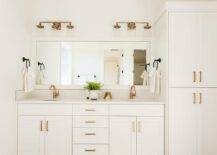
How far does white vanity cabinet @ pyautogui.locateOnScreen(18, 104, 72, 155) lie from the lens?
11.9ft

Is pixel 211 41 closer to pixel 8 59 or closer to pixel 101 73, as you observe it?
pixel 101 73

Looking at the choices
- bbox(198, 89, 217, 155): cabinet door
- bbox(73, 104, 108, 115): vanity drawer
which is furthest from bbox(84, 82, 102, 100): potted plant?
bbox(198, 89, 217, 155): cabinet door

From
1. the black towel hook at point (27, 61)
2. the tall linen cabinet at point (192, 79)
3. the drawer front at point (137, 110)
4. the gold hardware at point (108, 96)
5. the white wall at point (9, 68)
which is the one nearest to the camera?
the white wall at point (9, 68)

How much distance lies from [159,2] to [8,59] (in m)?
2.24

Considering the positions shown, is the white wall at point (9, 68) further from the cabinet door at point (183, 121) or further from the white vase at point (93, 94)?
the cabinet door at point (183, 121)

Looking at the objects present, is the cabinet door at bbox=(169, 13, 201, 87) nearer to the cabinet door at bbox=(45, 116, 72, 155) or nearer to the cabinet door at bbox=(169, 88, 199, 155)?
the cabinet door at bbox=(169, 88, 199, 155)

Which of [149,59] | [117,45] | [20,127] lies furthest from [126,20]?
[20,127]

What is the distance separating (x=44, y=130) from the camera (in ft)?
11.9

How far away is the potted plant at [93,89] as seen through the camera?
394 centimetres

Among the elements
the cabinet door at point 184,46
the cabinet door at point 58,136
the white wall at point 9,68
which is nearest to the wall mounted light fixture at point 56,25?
the white wall at point 9,68

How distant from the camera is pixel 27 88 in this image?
3785 mm

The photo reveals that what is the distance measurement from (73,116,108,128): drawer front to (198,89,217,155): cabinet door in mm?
1169

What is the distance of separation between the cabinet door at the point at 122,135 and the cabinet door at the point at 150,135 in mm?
75

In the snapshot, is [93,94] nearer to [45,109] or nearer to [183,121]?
[45,109]
